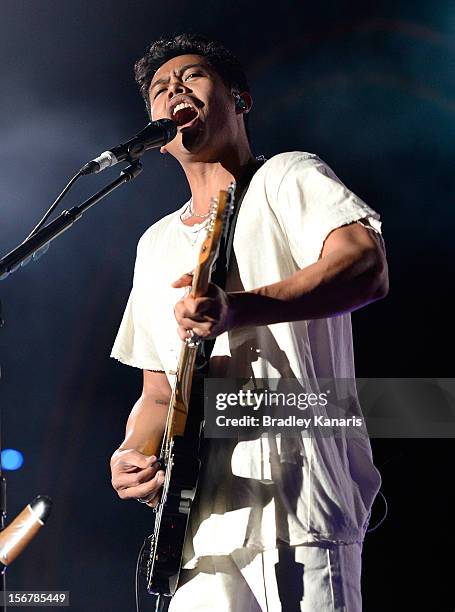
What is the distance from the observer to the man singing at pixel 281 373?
4.89 feet

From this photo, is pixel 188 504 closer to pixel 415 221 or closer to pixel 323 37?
pixel 415 221

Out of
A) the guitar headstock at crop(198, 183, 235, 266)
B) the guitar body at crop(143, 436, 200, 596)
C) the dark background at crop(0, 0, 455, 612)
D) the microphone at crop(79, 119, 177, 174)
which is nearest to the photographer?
the guitar headstock at crop(198, 183, 235, 266)

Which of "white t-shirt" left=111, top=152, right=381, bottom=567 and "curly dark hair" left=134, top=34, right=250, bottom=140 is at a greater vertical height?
"curly dark hair" left=134, top=34, right=250, bottom=140

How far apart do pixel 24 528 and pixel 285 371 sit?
0.64 metres

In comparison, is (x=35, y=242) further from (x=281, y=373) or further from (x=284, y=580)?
(x=284, y=580)

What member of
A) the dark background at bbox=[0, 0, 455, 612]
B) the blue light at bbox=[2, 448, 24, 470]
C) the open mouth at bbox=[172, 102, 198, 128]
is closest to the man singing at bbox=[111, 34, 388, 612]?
the open mouth at bbox=[172, 102, 198, 128]

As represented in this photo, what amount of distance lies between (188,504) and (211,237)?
60 cm

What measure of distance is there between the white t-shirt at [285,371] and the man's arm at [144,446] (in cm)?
20

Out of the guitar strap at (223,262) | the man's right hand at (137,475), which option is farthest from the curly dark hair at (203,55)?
the man's right hand at (137,475)

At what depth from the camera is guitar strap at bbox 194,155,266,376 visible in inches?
67.6

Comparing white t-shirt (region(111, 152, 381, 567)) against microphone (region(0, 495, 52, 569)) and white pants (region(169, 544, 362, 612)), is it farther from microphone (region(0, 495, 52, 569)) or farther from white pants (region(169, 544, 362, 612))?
microphone (region(0, 495, 52, 569))

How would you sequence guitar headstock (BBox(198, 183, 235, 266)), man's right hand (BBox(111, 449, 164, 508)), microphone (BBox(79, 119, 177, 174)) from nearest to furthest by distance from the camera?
guitar headstock (BBox(198, 183, 235, 266)), man's right hand (BBox(111, 449, 164, 508)), microphone (BBox(79, 119, 177, 174))

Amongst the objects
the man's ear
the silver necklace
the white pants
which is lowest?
A: the white pants

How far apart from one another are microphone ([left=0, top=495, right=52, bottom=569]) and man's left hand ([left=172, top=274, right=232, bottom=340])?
0.41 meters
